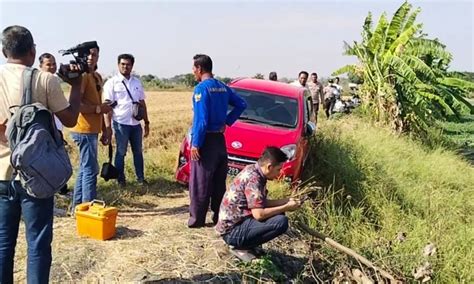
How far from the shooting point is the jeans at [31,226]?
3.46m

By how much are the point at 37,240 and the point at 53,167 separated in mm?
552

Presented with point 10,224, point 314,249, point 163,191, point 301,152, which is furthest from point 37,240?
point 301,152

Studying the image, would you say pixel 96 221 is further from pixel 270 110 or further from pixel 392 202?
pixel 392 202

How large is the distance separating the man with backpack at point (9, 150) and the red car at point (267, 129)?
342cm

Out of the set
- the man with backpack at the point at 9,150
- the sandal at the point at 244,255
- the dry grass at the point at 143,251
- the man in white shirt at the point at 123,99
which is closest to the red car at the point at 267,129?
the man in white shirt at the point at 123,99

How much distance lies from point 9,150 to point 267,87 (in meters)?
5.27

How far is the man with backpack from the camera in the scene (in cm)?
342

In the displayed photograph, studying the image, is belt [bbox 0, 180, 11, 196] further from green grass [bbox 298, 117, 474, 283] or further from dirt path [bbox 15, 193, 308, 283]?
green grass [bbox 298, 117, 474, 283]

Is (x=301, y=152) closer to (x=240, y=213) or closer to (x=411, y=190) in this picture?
(x=411, y=190)

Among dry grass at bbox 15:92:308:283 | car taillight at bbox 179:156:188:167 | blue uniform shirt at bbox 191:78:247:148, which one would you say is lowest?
dry grass at bbox 15:92:308:283

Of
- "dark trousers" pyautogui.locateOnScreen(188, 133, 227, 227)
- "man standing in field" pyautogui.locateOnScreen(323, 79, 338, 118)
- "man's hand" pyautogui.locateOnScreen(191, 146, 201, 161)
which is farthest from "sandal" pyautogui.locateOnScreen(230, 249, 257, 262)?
"man standing in field" pyautogui.locateOnScreen(323, 79, 338, 118)

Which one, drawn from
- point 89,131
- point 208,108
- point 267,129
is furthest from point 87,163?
point 267,129

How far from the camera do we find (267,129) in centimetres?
719

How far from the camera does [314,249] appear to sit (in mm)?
5434
